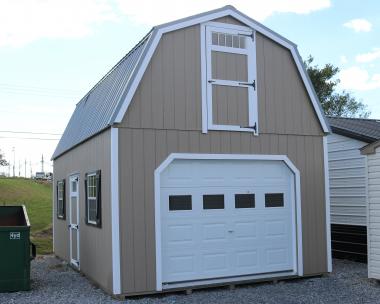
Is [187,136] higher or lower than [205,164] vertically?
higher

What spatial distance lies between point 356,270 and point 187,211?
4279 millimetres

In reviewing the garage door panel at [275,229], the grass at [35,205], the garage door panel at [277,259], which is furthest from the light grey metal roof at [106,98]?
the grass at [35,205]

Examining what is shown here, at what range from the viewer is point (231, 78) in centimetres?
977

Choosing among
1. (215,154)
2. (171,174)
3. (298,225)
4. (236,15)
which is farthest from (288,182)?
(236,15)

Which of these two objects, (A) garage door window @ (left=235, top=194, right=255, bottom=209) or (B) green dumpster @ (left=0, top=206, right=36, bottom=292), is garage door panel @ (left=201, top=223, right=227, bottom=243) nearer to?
(A) garage door window @ (left=235, top=194, right=255, bottom=209)

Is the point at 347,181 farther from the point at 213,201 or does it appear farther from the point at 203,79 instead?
the point at 203,79

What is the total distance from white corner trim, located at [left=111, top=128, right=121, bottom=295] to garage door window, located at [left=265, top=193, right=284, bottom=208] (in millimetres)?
3152

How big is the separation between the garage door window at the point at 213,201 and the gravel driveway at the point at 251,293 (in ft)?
4.97

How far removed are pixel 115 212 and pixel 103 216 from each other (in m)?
0.73

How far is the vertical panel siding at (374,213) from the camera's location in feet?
31.2

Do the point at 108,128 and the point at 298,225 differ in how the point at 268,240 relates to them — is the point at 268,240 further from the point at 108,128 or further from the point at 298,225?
the point at 108,128

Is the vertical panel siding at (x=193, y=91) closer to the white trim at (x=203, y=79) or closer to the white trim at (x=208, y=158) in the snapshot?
the white trim at (x=203, y=79)

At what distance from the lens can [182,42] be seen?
9.42 meters

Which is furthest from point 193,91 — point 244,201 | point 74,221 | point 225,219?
point 74,221
